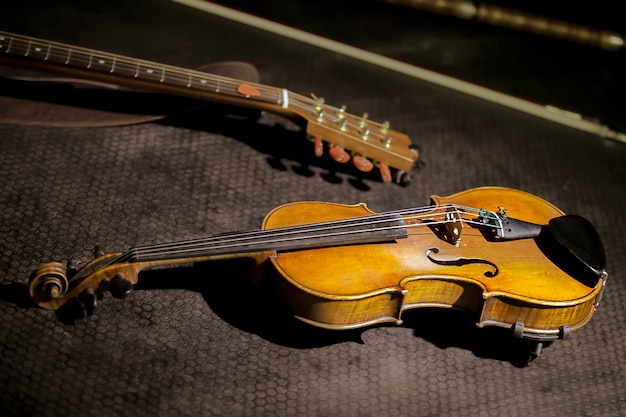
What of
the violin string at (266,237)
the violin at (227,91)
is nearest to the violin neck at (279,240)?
the violin string at (266,237)

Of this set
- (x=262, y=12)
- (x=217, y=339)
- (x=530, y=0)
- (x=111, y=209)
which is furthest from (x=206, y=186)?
(x=530, y=0)

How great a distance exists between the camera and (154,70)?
2.33m

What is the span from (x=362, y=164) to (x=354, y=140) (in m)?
0.08

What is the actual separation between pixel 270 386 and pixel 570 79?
7.31 feet

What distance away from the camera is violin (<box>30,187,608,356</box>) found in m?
1.83

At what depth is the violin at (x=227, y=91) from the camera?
89.2 inches

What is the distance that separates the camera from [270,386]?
1.95 meters

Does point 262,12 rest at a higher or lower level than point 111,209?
higher

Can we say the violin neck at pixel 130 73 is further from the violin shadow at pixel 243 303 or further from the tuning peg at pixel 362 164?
the violin shadow at pixel 243 303

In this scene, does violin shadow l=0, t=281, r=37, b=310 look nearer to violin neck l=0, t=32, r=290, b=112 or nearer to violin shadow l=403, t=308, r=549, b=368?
violin neck l=0, t=32, r=290, b=112

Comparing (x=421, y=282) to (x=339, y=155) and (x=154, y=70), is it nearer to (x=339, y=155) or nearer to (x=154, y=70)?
(x=339, y=155)

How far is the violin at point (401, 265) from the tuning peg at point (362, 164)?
0.26m

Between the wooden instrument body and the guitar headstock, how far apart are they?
321 mm

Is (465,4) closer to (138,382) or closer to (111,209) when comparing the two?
(111,209)
